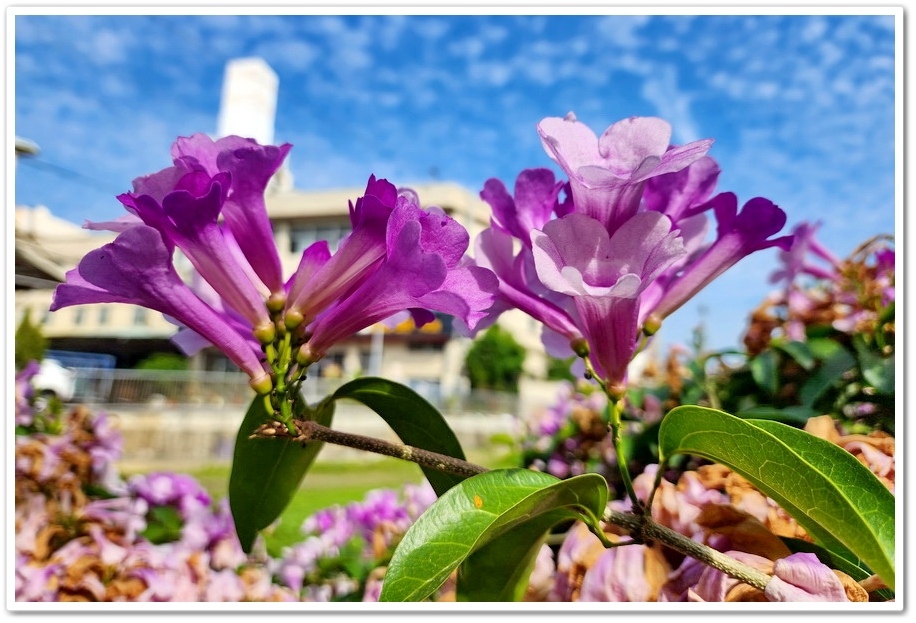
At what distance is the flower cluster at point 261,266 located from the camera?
1.60 feet

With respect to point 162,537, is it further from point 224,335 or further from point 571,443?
point 224,335

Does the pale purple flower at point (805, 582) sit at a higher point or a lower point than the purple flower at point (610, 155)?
lower

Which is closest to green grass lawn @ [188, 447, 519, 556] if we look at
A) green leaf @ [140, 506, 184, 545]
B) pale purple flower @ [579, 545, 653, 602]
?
green leaf @ [140, 506, 184, 545]

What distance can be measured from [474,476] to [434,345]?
96.4ft

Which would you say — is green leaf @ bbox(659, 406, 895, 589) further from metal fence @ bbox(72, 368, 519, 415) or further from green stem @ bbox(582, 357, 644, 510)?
metal fence @ bbox(72, 368, 519, 415)

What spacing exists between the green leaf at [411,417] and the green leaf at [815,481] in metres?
0.21

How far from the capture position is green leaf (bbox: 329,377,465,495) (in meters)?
0.57

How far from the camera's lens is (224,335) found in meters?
0.55

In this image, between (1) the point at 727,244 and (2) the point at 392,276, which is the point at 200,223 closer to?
(2) the point at 392,276

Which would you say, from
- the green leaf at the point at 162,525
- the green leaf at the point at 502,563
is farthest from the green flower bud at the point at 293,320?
the green leaf at the point at 162,525

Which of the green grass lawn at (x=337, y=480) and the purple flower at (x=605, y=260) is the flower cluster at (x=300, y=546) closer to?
the purple flower at (x=605, y=260)

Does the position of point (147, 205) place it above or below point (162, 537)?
above

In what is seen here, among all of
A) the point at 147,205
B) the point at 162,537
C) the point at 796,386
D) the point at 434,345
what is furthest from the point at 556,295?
the point at 434,345
